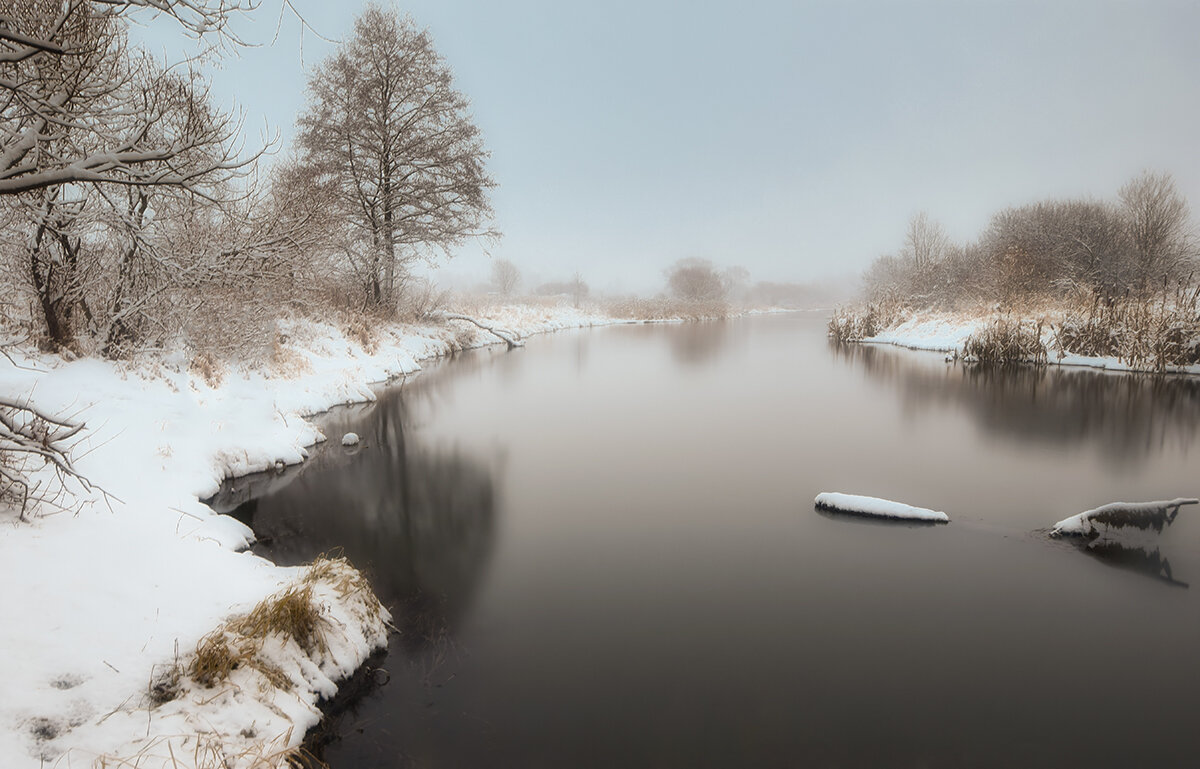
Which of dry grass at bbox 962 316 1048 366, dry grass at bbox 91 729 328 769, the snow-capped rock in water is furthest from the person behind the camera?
dry grass at bbox 962 316 1048 366

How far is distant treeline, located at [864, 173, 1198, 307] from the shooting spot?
81.8 ft

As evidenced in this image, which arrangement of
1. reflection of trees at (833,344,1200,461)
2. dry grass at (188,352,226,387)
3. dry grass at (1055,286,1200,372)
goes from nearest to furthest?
dry grass at (188,352,226,387), reflection of trees at (833,344,1200,461), dry grass at (1055,286,1200,372)

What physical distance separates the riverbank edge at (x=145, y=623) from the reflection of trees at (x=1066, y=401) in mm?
11350

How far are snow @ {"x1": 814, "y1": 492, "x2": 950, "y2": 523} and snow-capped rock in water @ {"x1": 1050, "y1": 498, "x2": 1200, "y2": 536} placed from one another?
3.69 feet

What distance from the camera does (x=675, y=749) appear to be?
10.5 feet

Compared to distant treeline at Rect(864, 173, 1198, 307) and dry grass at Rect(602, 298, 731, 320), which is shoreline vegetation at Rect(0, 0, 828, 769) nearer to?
distant treeline at Rect(864, 173, 1198, 307)

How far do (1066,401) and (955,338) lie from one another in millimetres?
12145

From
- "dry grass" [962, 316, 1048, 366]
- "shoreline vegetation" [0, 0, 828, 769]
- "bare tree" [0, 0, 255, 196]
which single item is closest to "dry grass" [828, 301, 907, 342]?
"dry grass" [962, 316, 1048, 366]

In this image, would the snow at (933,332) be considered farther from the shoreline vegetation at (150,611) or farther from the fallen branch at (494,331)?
the shoreline vegetation at (150,611)

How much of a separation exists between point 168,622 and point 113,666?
0.46 m

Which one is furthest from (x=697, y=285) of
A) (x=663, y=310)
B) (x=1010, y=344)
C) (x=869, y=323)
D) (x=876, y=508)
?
(x=876, y=508)

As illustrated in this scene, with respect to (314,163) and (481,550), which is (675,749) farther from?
(314,163)

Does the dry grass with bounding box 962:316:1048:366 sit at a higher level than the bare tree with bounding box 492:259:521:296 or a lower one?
lower

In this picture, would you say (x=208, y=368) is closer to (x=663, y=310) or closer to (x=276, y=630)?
(x=276, y=630)
